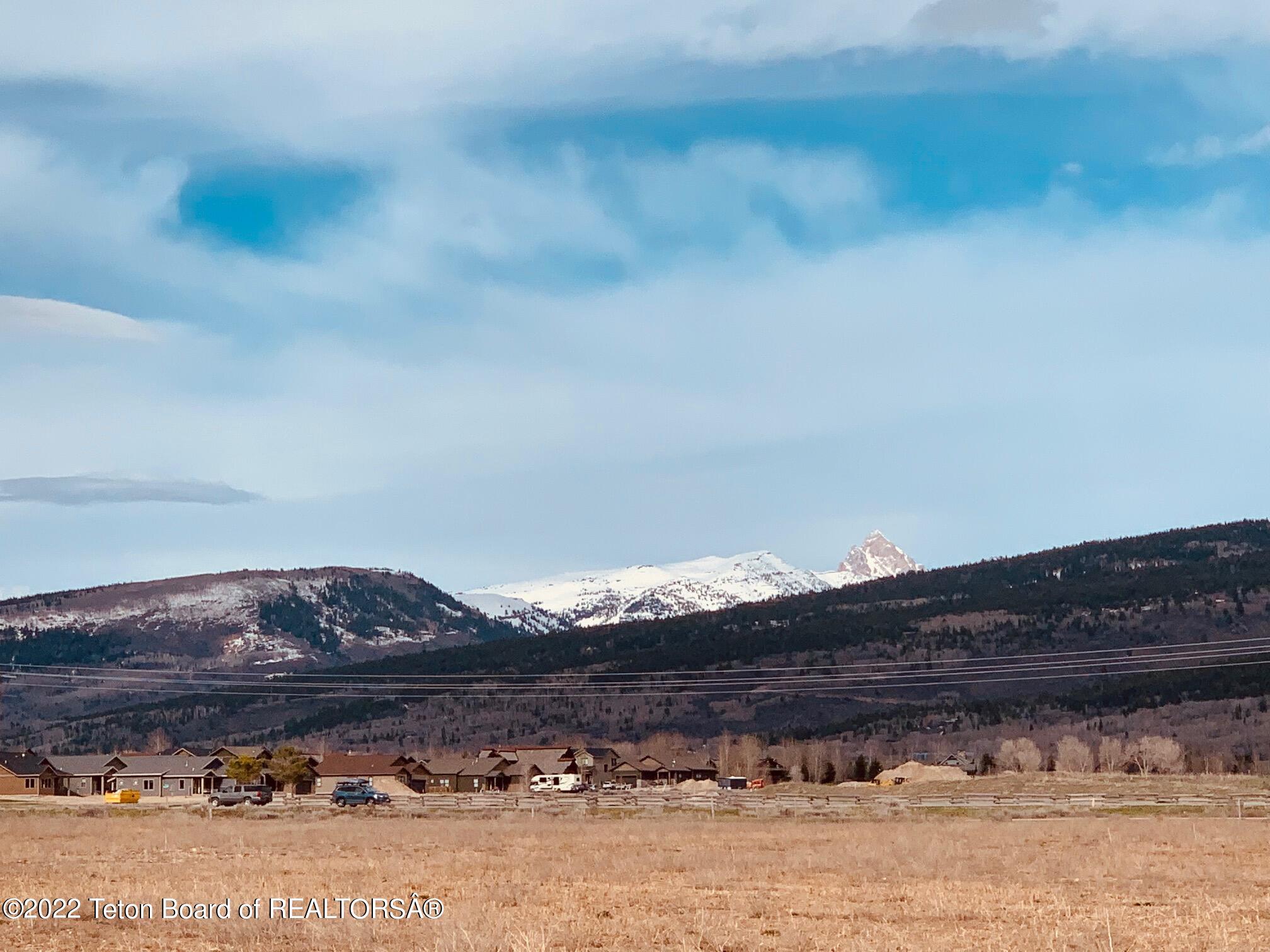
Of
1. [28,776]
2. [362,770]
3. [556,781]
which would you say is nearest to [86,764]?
[28,776]

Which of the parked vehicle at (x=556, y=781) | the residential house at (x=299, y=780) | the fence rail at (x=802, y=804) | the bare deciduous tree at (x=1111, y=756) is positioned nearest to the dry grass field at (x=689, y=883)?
the fence rail at (x=802, y=804)

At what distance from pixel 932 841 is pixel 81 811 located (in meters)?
51.5

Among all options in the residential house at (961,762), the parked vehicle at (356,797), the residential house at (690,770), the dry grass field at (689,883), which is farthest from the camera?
the residential house at (690,770)

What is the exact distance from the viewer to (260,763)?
132 metres

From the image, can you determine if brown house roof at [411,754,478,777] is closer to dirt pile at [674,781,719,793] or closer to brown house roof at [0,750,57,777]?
dirt pile at [674,781,719,793]

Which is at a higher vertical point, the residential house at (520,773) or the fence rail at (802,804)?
the fence rail at (802,804)

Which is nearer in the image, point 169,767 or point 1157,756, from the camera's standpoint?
point 169,767

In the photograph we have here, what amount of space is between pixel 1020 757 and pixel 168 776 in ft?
283

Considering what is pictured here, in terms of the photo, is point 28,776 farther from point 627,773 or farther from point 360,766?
point 627,773

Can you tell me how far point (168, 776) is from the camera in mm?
144125

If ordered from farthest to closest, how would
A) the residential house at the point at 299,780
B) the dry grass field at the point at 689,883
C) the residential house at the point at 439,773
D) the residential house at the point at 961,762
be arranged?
the residential house at the point at 961,762 < the residential house at the point at 439,773 < the residential house at the point at 299,780 < the dry grass field at the point at 689,883

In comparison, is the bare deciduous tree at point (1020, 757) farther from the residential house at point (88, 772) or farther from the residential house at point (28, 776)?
the residential house at point (28, 776)

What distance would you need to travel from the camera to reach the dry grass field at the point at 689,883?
21.8 meters

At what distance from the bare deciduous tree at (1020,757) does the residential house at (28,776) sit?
9728cm
